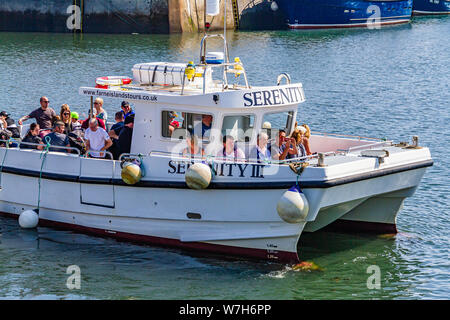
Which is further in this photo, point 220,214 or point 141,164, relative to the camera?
point 141,164

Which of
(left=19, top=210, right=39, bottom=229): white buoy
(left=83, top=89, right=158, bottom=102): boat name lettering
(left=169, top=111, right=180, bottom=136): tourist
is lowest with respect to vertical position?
(left=19, top=210, right=39, bottom=229): white buoy

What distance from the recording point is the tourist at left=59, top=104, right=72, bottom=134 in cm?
1404

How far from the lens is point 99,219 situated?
12.9 metres

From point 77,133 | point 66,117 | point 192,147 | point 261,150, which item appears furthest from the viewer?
point 66,117

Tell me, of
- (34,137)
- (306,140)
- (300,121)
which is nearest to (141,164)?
(34,137)

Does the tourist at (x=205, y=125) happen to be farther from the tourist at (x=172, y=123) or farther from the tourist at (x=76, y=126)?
the tourist at (x=76, y=126)

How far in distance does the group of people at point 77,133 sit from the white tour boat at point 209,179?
0.86 feet

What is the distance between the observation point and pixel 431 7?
57.3 m

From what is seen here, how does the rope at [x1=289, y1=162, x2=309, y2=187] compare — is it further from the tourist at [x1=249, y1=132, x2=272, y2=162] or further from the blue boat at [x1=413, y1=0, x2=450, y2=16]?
the blue boat at [x1=413, y1=0, x2=450, y2=16]

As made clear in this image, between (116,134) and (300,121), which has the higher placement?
(116,134)

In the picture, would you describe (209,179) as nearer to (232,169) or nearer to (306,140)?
(232,169)

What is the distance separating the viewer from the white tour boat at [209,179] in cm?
1144

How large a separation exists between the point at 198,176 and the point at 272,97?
1872 mm

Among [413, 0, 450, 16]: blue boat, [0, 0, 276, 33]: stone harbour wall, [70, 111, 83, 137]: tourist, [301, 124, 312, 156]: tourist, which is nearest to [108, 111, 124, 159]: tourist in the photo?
[70, 111, 83, 137]: tourist
